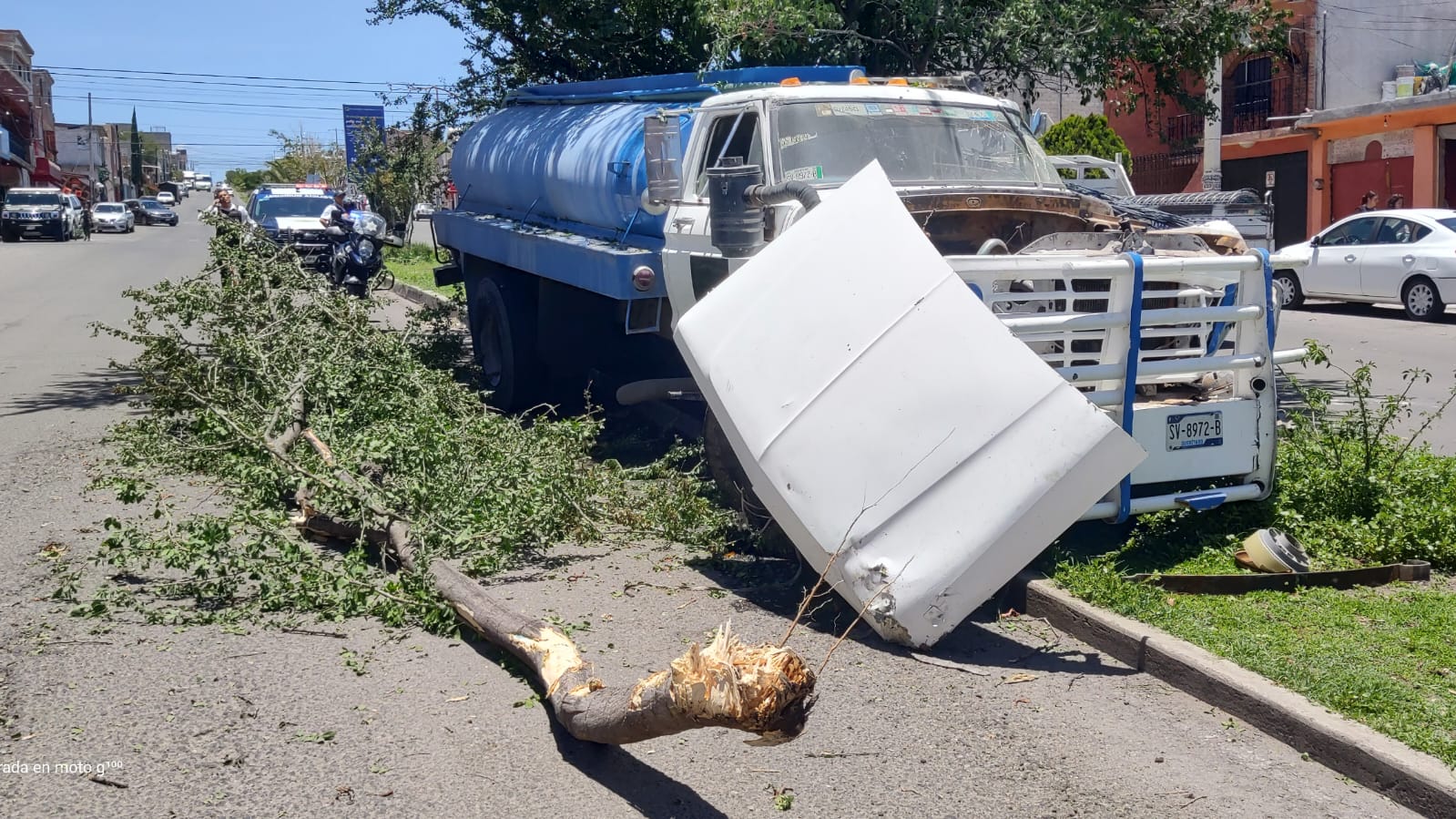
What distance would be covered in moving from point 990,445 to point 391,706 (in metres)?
2.29

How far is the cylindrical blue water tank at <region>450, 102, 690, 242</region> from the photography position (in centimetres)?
867

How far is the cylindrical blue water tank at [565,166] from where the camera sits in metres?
8.67

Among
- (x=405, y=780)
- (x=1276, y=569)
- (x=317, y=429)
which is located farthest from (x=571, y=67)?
(x=405, y=780)

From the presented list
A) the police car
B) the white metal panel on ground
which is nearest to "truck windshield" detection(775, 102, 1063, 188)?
the white metal panel on ground

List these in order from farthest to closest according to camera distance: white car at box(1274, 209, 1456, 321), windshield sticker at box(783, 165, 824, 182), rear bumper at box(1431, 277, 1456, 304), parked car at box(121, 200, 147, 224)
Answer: parked car at box(121, 200, 147, 224) < white car at box(1274, 209, 1456, 321) < rear bumper at box(1431, 277, 1456, 304) < windshield sticker at box(783, 165, 824, 182)

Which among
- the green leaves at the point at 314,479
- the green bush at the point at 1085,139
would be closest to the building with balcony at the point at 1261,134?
the green bush at the point at 1085,139

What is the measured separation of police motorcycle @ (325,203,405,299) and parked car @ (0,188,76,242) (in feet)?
116

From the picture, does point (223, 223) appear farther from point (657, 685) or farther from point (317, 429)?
point (657, 685)

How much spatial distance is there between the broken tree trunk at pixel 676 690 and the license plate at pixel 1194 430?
2823 mm

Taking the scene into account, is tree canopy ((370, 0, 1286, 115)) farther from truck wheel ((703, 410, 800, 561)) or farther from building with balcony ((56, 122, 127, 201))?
A: building with balcony ((56, 122, 127, 201))

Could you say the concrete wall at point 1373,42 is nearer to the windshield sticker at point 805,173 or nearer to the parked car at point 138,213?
the windshield sticker at point 805,173

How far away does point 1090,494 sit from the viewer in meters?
4.71

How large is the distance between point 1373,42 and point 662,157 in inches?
1038

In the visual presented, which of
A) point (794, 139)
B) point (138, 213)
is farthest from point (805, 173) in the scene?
point (138, 213)
